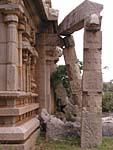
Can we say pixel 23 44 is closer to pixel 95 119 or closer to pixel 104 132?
pixel 95 119

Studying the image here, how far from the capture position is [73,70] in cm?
1334

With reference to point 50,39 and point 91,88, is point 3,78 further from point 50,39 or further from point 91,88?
point 50,39

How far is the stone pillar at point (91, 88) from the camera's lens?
32.7 feet

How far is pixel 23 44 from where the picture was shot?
9000 millimetres

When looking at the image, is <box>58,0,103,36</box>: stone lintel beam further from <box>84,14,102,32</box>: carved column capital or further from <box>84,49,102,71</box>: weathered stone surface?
<box>84,49,102,71</box>: weathered stone surface

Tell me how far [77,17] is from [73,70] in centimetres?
281

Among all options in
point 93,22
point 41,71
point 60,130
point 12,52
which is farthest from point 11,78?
point 41,71

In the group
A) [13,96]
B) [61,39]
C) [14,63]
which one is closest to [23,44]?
[14,63]

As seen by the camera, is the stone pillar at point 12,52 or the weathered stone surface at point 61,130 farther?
the weathered stone surface at point 61,130

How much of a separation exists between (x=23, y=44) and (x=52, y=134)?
318 centimetres

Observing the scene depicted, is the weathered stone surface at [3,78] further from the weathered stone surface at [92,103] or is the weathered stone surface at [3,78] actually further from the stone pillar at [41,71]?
the stone pillar at [41,71]

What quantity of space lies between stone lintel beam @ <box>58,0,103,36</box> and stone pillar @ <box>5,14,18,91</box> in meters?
2.90

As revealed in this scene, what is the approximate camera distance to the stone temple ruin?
770cm

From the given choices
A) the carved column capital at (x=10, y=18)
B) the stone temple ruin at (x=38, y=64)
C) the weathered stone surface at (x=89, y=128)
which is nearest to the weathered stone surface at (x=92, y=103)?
the stone temple ruin at (x=38, y=64)
